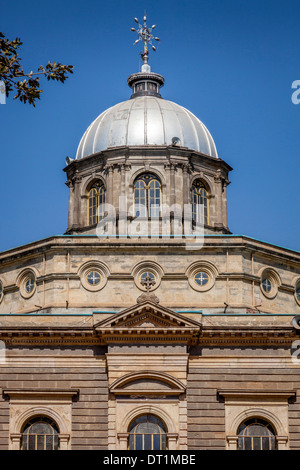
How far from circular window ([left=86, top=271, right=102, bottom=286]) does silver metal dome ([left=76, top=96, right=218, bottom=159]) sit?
34.8 feet

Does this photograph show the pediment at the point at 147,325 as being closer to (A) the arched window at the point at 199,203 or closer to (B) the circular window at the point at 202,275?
(B) the circular window at the point at 202,275

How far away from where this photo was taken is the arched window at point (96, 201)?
203 feet

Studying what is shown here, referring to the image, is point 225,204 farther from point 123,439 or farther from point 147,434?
point 123,439

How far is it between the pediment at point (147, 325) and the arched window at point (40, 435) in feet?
15.8

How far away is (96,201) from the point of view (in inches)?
2461

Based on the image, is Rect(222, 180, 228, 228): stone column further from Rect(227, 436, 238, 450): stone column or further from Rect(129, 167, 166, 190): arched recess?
Rect(227, 436, 238, 450): stone column

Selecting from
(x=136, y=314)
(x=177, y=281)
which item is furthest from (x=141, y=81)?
(x=136, y=314)

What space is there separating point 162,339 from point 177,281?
614 cm

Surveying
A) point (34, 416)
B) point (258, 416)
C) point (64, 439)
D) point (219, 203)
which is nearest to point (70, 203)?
point (219, 203)

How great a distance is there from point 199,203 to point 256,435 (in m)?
17.5

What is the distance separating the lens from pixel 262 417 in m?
49.0

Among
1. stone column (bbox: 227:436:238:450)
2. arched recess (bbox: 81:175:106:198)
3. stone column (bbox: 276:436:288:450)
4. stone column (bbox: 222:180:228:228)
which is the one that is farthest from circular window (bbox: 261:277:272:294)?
arched recess (bbox: 81:175:106:198)

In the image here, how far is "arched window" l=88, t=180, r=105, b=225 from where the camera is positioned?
2437 inches
